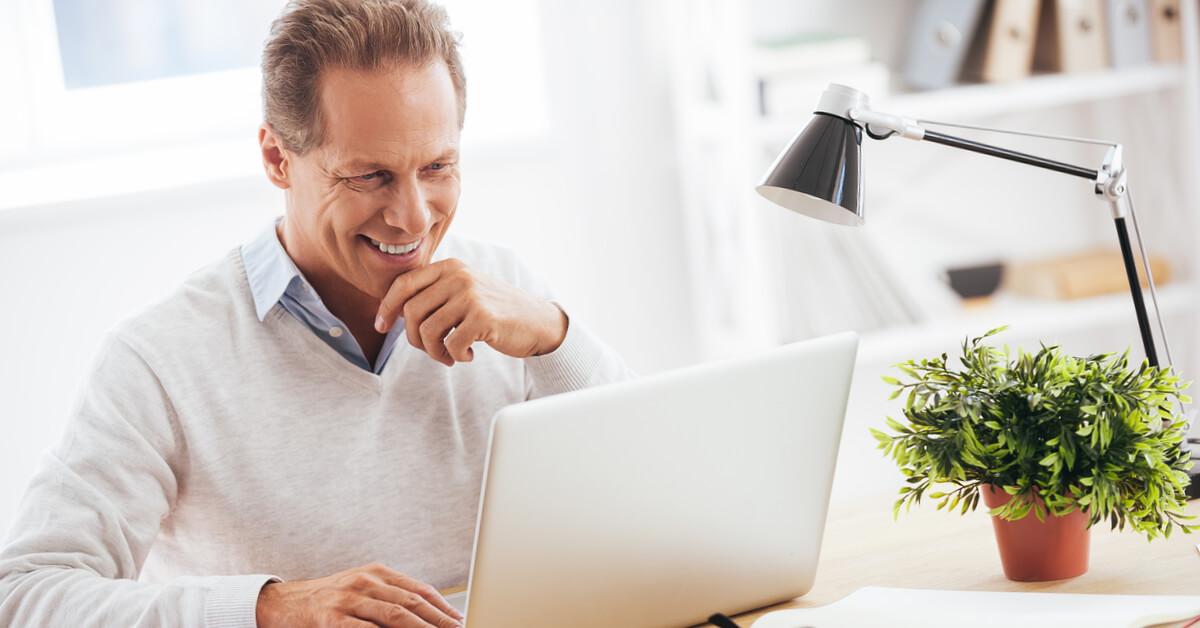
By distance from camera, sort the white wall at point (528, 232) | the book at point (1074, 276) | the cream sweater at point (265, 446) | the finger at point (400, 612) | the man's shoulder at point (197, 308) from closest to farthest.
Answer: the finger at point (400, 612) → the cream sweater at point (265, 446) → the man's shoulder at point (197, 308) → the white wall at point (528, 232) → the book at point (1074, 276)

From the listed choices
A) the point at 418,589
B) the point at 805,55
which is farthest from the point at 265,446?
the point at 805,55

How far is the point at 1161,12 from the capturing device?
2.33m

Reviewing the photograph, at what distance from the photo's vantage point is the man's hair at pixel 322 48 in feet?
4.22

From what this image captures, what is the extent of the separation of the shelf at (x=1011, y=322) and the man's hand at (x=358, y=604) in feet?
4.74

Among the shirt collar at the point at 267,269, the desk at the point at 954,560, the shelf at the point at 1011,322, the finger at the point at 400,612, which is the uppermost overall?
the shirt collar at the point at 267,269

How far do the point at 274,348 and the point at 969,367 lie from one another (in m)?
0.80

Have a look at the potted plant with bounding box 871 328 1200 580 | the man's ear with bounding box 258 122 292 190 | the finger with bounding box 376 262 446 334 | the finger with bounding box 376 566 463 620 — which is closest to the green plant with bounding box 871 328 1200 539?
the potted plant with bounding box 871 328 1200 580

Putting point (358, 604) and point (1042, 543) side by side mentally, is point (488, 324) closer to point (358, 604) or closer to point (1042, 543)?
point (358, 604)

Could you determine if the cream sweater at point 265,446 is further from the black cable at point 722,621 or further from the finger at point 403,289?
the black cable at point 722,621

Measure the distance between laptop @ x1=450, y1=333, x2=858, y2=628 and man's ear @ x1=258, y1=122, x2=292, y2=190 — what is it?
0.65 metres

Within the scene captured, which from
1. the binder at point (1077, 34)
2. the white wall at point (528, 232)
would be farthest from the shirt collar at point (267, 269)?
the binder at point (1077, 34)

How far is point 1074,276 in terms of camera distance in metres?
2.40

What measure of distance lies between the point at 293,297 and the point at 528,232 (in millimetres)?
1015

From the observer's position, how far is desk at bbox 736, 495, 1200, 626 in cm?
108
